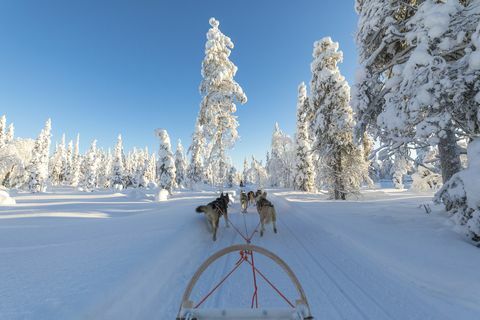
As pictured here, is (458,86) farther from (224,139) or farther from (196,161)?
(196,161)

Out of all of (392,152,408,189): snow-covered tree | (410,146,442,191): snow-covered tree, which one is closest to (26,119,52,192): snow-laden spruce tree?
(392,152,408,189): snow-covered tree

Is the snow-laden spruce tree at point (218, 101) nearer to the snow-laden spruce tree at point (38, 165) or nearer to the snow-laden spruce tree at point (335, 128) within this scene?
the snow-laden spruce tree at point (335, 128)

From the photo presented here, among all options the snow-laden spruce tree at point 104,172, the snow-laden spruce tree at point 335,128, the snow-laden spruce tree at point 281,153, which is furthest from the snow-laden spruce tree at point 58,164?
the snow-laden spruce tree at point 335,128

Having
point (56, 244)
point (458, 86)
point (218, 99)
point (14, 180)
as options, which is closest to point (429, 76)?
point (458, 86)

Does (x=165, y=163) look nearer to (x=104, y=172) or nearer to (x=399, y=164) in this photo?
(x=399, y=164)

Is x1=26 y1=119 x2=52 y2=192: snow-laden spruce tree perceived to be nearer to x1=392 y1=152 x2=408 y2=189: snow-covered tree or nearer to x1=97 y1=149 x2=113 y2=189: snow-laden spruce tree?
x1=97 y1=149 x2=113 y2=189: snow-laden spruce tree

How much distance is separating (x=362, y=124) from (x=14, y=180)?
63850mm

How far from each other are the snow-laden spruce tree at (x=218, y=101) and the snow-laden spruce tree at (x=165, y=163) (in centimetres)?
1542

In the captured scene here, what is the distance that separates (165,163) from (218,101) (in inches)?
729

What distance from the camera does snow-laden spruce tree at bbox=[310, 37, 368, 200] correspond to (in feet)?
61.1

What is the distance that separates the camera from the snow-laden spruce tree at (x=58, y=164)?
272 feet

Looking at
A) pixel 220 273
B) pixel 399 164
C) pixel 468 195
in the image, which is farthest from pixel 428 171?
pixel 220 273

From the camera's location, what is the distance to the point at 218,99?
22.9 m

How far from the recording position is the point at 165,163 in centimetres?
3762
